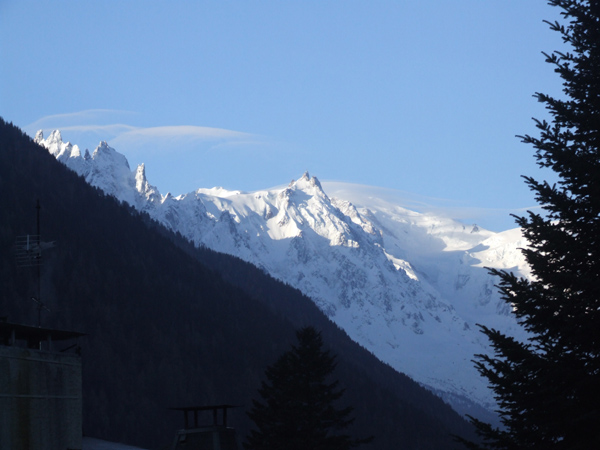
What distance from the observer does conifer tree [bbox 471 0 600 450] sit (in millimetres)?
18516

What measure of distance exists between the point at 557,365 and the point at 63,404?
24.9 metres

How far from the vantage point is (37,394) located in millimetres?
35438

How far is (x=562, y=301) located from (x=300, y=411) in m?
33.3

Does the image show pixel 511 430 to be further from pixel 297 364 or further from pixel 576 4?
pixel 297 364

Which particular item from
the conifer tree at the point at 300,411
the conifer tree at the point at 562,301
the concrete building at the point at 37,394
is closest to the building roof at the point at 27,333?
the concrete building at the point at 37,394

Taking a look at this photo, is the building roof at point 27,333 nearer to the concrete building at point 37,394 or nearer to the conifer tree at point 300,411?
the concrete building at point 37,394

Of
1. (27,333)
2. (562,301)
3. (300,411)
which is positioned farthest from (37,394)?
(562,301)

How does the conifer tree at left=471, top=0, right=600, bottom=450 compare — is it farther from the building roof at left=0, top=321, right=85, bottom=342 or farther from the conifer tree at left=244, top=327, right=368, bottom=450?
the conifer tree at left=244, top=327, right=368, bottom=450

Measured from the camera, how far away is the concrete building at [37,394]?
33031 mm

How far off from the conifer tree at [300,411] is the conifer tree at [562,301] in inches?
1184

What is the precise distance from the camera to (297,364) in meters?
53.2

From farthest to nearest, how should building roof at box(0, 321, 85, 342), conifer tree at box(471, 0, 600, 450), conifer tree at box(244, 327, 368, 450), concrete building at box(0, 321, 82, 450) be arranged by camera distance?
1. conifer tree at box(244, 327, 368, 450)
2. building roof at box(0, 321, 85, 342)
3. concrete building at box(0, 321, 82, 450)
4. conifer tree at box(471, 0, 600, 450)

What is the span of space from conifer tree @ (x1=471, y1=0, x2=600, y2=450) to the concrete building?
19.3m

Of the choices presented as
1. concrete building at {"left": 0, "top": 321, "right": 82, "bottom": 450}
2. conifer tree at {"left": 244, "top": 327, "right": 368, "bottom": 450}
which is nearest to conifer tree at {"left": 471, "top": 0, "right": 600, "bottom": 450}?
concrete building at {"left": 0, "top": 321, "right": 82, "bottom": 450}
